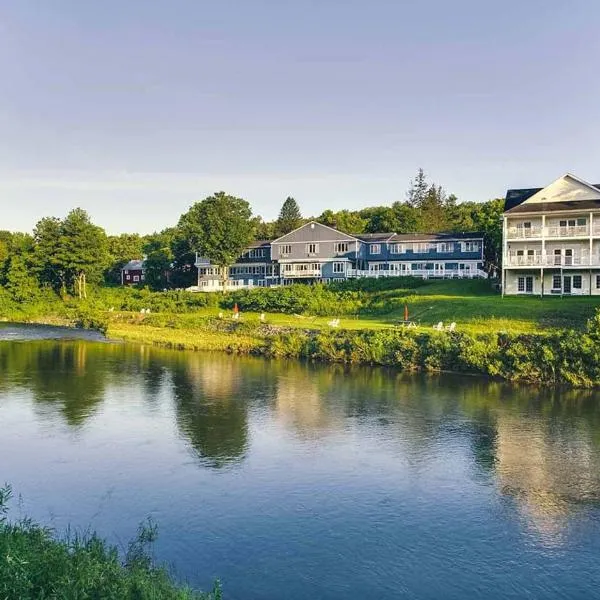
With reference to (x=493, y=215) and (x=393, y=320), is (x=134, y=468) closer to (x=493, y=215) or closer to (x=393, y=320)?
(x=393, y=320)

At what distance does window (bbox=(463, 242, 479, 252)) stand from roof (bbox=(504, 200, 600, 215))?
59.4 feet

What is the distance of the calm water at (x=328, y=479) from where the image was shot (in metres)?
15.6

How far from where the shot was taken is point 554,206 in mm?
55812

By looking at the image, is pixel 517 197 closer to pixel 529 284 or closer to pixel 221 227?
pixel 529 284

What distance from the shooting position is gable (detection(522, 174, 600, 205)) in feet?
182

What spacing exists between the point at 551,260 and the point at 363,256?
2914 cm

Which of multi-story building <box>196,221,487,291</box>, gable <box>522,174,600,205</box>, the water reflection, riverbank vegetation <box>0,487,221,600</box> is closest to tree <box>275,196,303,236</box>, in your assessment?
multi-story building <box>196,221,487,291</box>

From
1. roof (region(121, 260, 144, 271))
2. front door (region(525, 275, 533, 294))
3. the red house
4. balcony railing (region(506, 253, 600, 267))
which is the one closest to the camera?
balcony railing (region(506, 253, 600, 267))

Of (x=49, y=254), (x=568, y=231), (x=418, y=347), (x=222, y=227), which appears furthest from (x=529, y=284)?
(x=49, y=254)

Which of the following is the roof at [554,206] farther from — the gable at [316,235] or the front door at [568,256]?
the gable at [316,235]

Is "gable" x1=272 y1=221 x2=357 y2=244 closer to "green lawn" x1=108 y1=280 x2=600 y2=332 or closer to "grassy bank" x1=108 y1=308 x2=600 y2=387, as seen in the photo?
"green lawn" x1=108 y1=280 x2=600 y2=332

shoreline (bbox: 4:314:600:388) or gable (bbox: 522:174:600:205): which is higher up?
gable (bbox: 522:174:600:205)

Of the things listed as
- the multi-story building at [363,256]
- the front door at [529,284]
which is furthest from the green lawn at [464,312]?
the multi-story building at [363,256]

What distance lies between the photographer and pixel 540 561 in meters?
15.9
